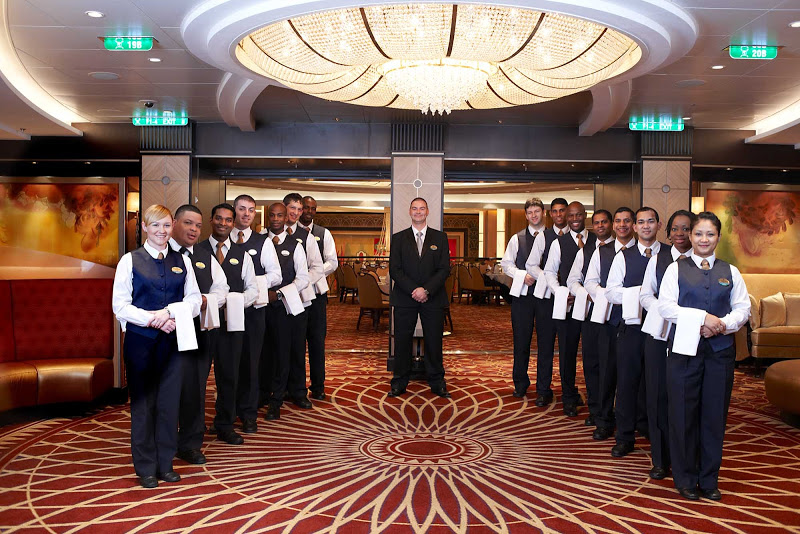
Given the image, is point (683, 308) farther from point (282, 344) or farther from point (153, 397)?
point (282, 344)

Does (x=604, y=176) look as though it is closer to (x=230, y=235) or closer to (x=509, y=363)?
(x=509, y=363)

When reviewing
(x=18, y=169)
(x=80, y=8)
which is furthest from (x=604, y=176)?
(x=18, y=169)

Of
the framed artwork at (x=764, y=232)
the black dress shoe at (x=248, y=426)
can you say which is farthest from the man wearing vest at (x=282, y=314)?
the framed artwork at (x=764, y=232)

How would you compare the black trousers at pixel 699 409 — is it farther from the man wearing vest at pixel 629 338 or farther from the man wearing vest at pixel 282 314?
the man wearing vest at pixel 282 314

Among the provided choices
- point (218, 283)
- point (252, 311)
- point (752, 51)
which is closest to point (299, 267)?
point (252, 311)

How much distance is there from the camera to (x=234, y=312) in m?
4.57

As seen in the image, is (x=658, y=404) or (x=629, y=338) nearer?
(x=658, y=404)

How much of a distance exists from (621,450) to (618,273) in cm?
118

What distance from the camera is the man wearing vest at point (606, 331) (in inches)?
188

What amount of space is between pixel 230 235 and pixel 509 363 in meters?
4.40

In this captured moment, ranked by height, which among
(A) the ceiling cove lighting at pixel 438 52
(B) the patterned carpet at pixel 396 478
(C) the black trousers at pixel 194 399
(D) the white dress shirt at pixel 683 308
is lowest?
(B) the patterned carpet at pixel 396 478

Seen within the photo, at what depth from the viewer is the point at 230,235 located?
16.6ft

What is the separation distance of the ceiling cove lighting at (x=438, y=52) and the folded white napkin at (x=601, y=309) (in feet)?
5.38

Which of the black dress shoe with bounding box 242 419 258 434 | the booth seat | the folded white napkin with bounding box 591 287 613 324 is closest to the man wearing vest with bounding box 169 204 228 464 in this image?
the black dress shoe with bounding box 242 419 258 434
